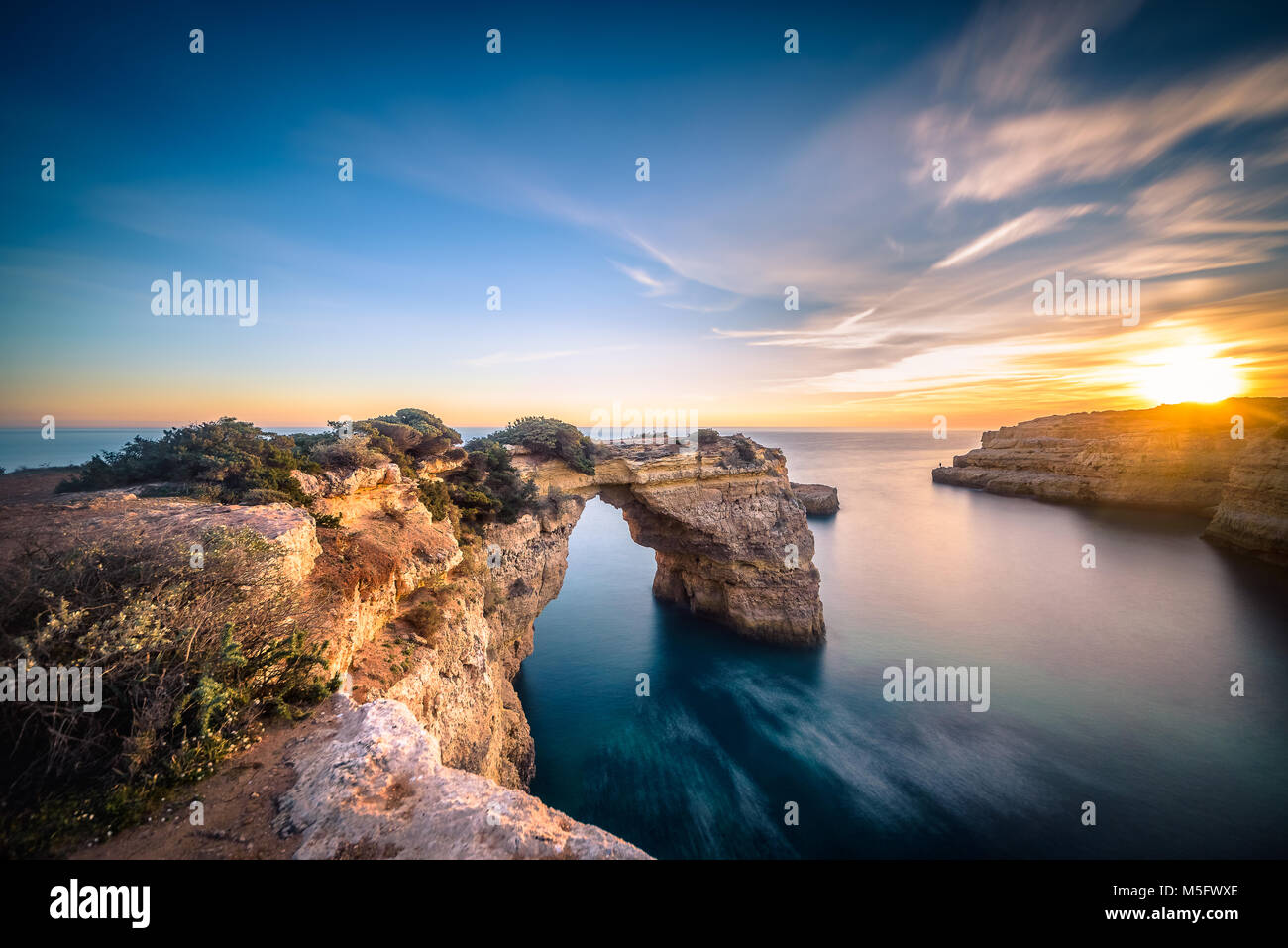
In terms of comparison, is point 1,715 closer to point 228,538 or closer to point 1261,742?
point 228,538

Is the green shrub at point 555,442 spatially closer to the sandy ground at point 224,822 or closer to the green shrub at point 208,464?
the green shrub at point 208,464

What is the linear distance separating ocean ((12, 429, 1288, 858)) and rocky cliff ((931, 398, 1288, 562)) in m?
3.11

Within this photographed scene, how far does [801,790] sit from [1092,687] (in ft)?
42.0

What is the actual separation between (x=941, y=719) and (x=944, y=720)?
0.27 ft

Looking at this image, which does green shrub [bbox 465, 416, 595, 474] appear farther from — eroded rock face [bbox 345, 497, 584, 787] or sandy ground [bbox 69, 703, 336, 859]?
sandy ground [bbox 69, 703, 336, 859]

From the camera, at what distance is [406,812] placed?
308 centimetres

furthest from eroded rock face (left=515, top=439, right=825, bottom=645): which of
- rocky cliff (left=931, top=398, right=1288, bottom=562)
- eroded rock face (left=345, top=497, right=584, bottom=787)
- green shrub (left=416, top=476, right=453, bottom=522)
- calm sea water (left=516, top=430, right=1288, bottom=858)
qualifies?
rocky cliff (left=931, top=398, right=1288, bottom=562)

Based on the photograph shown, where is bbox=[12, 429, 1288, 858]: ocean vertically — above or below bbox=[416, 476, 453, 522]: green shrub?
below

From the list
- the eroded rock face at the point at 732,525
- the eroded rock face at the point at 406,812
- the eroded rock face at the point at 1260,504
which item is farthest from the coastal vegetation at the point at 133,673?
the eroded rock face at the point at 1260,504

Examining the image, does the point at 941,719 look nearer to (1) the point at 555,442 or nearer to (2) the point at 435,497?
(1) the point at 555,442

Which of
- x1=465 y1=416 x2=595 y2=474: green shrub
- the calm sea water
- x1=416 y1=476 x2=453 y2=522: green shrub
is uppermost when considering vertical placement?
x1=465 y1=416 x2=595 y2=474: green shrub

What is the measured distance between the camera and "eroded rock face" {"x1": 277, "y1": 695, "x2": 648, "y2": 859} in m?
2.79

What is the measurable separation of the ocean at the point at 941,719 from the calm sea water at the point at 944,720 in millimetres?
Answer: 72

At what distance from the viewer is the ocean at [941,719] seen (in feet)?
35.2
